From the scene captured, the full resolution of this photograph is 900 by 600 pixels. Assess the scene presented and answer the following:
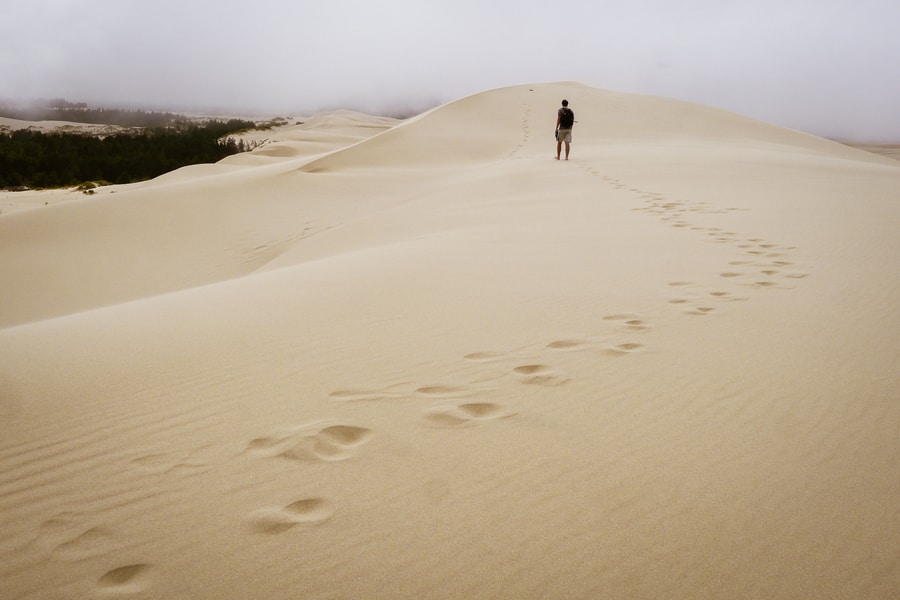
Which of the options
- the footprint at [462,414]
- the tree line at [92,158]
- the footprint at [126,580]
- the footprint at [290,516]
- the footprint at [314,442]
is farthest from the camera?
the tree line at [92,158]

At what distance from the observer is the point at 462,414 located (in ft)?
7.55

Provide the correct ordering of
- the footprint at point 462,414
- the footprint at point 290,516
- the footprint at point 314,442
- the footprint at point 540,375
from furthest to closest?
the footprint at point 540,375 < the footprint at point 462,414 < the footprint at point 314,442 < the footprint at point 290,516

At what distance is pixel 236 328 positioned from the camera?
11.2 ft

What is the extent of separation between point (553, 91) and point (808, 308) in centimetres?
3069

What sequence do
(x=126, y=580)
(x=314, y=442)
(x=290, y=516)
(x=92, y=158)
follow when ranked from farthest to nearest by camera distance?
(x=92, y=158), (x=314, y=442), (x=290, y=516), (x=126, y=580)

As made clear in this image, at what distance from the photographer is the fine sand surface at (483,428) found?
1.55 metres

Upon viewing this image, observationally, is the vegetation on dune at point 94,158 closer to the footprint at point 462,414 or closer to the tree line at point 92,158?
the tree line at point 92,158

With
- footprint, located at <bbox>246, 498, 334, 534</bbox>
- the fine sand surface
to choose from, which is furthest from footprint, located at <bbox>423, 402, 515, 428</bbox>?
footprint, located at <bbox>246, 498, 334, 534</bbox>

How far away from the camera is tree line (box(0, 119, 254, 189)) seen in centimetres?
1991

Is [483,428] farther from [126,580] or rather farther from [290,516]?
[126,580]

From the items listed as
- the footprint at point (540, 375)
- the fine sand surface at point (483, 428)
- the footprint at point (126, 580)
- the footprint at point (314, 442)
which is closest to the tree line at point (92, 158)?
the fine sand surface at point (483, 428)

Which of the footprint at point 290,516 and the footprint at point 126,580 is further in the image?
the footprint at point 290,516

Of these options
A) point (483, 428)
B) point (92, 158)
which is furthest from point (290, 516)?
point (92, 158)

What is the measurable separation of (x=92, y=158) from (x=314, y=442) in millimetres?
24656
